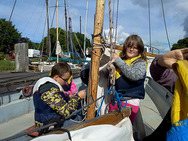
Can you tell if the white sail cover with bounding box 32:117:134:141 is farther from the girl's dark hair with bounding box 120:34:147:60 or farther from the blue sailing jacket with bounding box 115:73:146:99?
the girl's dark hair with bounding box 120:34:147:60

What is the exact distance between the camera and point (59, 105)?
1809 mm

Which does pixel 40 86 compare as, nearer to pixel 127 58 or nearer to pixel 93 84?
pixel 93 84

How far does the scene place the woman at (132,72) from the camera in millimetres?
1695

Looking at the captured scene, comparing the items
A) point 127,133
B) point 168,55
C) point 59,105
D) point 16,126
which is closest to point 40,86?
point 59,105

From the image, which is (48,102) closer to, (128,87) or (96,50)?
(96,50)

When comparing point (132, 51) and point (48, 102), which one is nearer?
point (48, 102)

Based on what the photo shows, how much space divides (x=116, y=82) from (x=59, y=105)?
71cm

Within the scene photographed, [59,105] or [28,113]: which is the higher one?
[59,105]

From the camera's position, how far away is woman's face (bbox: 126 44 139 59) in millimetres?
1890

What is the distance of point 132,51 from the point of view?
Result: 190cm

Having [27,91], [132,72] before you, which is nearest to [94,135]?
[132,72]

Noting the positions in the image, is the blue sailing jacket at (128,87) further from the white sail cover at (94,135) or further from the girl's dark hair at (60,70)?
the girl's dark hair at (60,70)

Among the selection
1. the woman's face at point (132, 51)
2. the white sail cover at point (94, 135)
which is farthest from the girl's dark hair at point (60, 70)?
the white sail cover at point (94, 135)

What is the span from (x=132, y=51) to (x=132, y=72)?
0.34 meters
